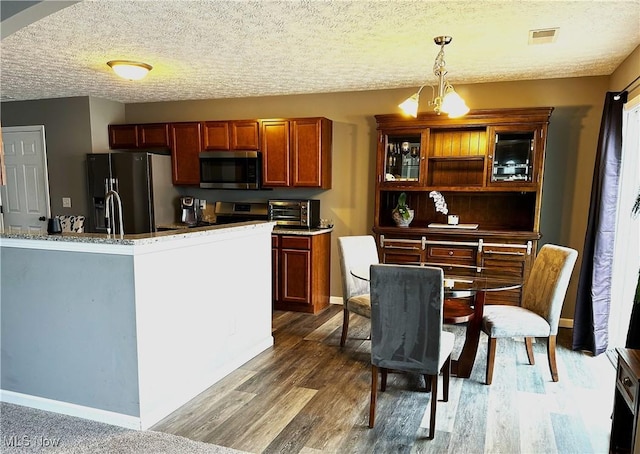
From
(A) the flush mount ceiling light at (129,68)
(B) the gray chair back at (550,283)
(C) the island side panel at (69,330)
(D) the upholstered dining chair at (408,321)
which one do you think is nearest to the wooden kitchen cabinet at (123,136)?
(A) the flush mount ceiling light at (129,68)

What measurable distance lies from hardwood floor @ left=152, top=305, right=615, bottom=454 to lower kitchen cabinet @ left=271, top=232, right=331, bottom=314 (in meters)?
1.05

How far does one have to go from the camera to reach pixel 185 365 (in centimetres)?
263

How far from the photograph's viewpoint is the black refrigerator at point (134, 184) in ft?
15.6

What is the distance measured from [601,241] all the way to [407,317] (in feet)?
6.80

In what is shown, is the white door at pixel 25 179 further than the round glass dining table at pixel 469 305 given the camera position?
Yes

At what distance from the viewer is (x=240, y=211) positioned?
5082mm

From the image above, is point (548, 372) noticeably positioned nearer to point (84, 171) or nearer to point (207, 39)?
point (207, 39)

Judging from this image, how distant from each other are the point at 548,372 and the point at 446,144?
2347 mm

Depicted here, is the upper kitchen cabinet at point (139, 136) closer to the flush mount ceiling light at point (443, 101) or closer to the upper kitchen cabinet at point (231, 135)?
the upper kitchen cabinet at point (231, 135)

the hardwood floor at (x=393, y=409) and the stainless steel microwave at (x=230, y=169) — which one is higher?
the stainless steel microwave at (x=230, y=169)

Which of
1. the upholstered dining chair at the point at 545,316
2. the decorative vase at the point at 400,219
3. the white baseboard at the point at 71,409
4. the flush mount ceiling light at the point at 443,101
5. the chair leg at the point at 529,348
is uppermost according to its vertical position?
the flush mount ceiling light at the point at 443,101

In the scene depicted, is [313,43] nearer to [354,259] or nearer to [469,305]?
[354,259]

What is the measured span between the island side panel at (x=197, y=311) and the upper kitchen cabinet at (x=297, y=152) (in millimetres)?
1322

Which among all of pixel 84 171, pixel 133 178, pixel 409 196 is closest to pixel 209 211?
pixel 133 178
